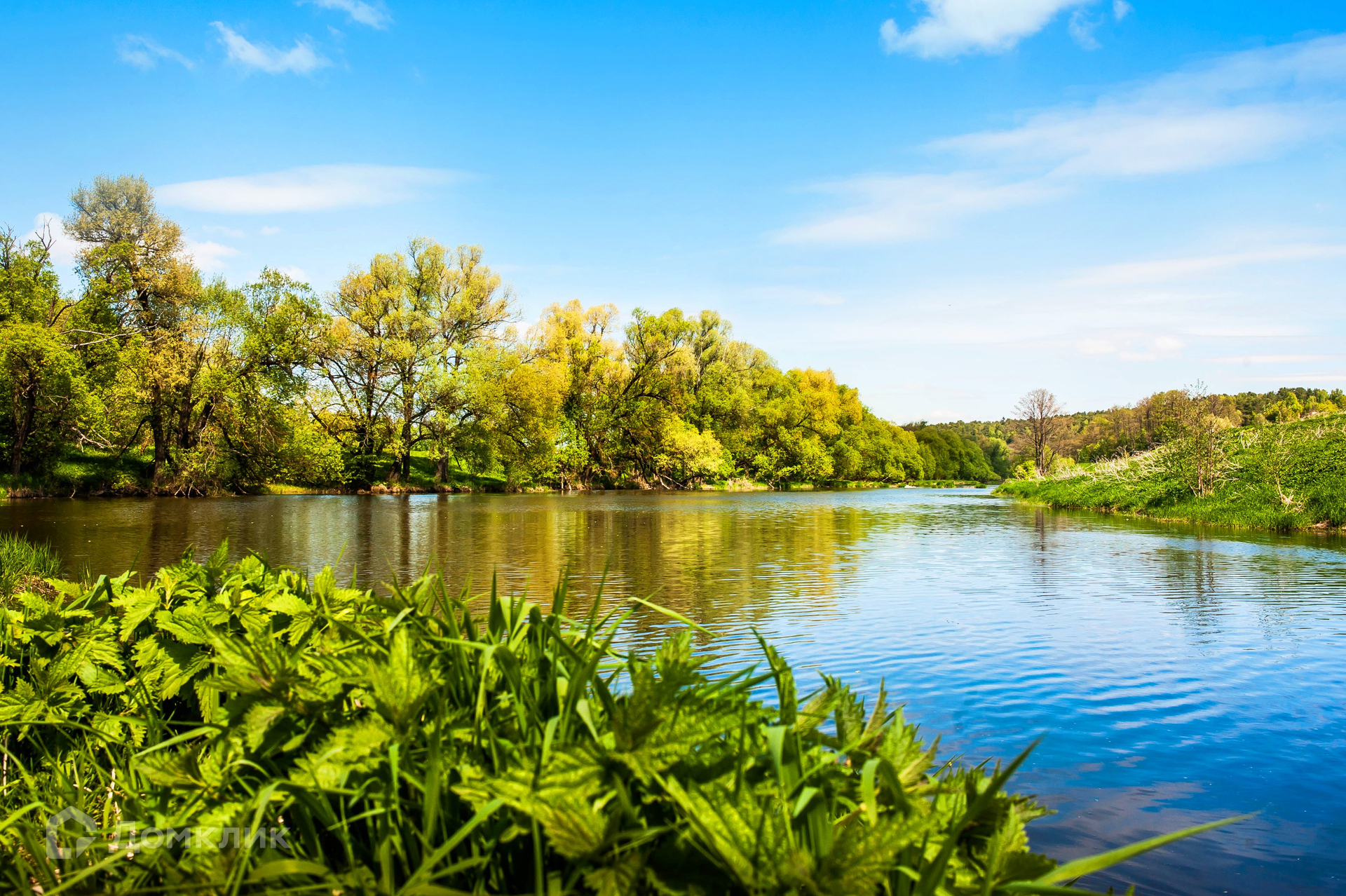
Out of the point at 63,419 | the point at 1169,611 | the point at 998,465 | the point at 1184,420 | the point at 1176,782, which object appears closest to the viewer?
the point at 1176,782

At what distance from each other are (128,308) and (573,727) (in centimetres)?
5016

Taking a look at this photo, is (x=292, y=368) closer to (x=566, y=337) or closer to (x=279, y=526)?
(x=566, y=337)

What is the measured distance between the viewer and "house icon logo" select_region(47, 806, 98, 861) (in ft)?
7.34

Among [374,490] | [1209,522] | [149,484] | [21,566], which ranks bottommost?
[1209,522]

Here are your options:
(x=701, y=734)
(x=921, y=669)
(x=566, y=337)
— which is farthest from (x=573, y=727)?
(x=566, y=337)

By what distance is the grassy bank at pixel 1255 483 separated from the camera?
73.1ft

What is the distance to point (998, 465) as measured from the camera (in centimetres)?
15700

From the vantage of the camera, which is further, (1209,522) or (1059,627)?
(1209,522)

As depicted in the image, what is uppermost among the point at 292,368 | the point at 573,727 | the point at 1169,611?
the point at 292,368

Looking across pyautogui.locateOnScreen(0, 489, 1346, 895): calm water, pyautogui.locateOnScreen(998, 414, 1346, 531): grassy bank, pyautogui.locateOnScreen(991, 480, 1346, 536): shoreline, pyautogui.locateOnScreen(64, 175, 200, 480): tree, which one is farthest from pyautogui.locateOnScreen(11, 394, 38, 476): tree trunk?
pyautogui.locateOnScreen(998, 414, 1346, 531): grassy bank

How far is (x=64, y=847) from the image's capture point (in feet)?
8.43

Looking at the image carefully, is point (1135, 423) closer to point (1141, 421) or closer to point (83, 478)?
point (1141, 421)

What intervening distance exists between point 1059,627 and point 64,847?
31.6ft

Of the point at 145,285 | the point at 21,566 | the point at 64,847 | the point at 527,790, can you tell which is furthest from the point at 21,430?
the point at 527,790
